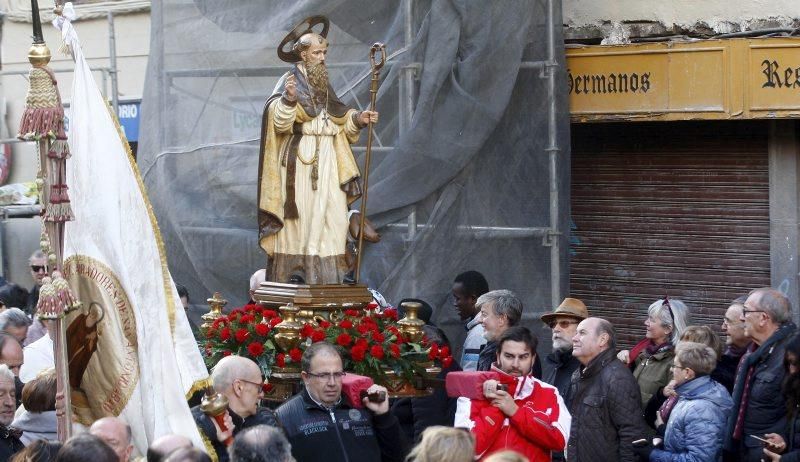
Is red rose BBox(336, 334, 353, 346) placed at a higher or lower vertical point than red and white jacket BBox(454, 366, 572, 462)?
higher

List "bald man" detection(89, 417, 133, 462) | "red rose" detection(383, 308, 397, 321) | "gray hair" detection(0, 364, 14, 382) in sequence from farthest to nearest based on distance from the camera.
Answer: "red rose" detection(383, 308, 397, 321) → "gray hair" detection(0, 364, 14, 382) → "bald man" detection(89, 417, 133, 462)

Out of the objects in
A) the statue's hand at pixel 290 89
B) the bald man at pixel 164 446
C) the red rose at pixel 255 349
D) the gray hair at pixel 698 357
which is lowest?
the bald man at pixel 164 446

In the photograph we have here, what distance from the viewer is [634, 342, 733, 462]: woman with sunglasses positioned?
840cm

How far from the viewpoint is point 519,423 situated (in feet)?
24.7

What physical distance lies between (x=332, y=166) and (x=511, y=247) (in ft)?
8.64

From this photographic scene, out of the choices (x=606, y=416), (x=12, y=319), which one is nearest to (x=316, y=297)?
(x=606, y=416)

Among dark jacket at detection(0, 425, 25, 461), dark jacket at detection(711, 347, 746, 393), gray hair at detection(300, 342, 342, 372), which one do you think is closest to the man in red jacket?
gray hair at detection(300, 342, 342, 372)

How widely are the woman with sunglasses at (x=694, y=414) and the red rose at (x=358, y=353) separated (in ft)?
5.16

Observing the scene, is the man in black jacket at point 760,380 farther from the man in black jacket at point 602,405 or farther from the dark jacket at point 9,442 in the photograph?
the dark jacket at point 9,442

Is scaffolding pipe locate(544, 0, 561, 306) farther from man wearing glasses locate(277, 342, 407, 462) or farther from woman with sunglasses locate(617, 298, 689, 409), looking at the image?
man wearing glasses locate(277, 342, 407, 462)

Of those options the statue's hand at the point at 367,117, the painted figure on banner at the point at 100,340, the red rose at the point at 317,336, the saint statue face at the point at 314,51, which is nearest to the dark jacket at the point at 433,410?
the red rose at the point at 317,336

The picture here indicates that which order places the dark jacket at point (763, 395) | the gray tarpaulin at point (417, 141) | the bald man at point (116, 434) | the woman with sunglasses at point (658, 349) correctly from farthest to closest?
the gray tarpaulin at point (417, 141)
the woman with sunglasses at point (658, 349)
the dark jacket at point (763, 395)
the bald man at point (116, 434)

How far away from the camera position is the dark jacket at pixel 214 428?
276 inches

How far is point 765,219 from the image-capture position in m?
11.5
